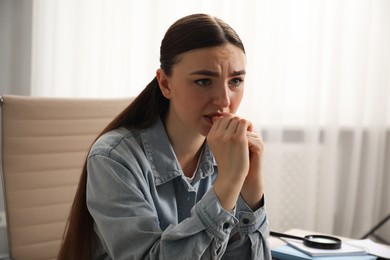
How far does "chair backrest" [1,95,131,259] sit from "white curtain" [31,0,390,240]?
1069 millimetres

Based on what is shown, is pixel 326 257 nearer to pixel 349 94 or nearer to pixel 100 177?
pixel 100 177

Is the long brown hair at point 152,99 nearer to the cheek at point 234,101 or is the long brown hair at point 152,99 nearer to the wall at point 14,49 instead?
the cheek at point 234,101

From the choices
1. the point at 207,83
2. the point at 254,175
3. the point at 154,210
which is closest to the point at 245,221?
the point at 254,175

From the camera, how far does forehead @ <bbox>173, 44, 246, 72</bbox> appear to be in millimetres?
1105

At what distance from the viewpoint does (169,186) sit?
1.22m

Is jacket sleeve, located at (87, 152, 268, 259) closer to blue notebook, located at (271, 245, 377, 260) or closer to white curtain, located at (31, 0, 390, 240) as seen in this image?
blue notebook, located at (271, 245, 377, 260)

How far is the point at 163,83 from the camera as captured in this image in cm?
122

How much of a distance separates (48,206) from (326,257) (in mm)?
805

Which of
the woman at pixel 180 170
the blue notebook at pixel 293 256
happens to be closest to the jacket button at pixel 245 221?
the woman at pixel 180 170

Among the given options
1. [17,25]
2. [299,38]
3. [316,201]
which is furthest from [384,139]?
[17,25]

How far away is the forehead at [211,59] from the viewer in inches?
43.5

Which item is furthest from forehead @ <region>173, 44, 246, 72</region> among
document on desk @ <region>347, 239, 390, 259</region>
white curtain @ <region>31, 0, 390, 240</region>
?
white curtain @ <region>31, 0, 390, 240</region>

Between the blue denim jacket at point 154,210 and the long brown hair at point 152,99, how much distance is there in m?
0.04

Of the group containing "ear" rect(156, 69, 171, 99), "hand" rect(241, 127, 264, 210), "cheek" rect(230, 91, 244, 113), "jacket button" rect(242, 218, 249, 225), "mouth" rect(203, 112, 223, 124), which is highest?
"ear" rect(156, 69, 171, 99)
